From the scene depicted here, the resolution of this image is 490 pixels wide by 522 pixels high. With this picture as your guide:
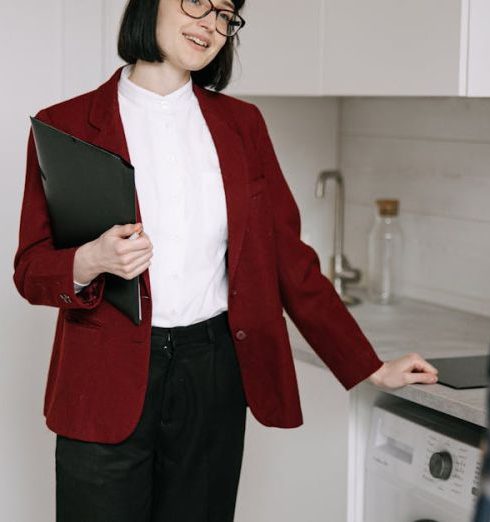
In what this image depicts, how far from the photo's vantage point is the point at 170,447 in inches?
68.6

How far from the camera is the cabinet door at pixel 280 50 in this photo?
235cm

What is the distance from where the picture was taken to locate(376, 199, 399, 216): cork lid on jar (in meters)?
2.63

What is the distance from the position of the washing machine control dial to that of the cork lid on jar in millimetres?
851

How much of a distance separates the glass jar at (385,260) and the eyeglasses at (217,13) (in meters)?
1.06

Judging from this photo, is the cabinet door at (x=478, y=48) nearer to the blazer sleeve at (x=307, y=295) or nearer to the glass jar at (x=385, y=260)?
the blazer sleeve at (x=307, y=295)

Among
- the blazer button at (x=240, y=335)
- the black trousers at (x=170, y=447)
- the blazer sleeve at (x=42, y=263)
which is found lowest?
the black trousers at (x=170, y=447)

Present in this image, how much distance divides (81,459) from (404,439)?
0.68 meters

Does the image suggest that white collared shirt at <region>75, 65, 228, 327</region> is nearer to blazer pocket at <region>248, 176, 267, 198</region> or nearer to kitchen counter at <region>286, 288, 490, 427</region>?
blazer pocket at <region>248, 176, 267, 198</region>

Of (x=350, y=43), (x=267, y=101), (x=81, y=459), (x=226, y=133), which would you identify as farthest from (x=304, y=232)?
(x=81, y=459)

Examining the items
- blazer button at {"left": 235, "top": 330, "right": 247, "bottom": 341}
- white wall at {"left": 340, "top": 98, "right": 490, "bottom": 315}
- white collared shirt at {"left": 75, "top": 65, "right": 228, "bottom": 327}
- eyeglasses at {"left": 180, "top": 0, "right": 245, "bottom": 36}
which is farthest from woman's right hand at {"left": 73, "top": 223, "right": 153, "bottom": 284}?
white wall at {"left": 340, "top": 98, "right": 490, "bottom": 315}

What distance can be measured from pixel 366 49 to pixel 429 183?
21.6 inches

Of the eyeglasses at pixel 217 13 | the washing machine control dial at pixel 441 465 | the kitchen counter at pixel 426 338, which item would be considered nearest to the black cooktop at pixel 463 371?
the kitchen counter at pixel 426 338

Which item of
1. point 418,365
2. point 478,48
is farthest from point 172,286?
point 478,48

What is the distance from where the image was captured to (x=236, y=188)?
1716mm
